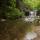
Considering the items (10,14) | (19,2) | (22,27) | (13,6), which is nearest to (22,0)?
(19,2)

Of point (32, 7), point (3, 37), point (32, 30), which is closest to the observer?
point (3, 37)

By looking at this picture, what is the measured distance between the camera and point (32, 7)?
64.1 inches

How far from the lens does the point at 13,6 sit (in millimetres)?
1630

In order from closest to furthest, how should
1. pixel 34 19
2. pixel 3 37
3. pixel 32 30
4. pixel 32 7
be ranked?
pixel 3 37 < pixel 32 30 < pixel 34 19 < pixel 32 7

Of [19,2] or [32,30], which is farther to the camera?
[19,2]

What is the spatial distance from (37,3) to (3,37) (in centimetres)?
84

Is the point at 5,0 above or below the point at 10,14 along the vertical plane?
above

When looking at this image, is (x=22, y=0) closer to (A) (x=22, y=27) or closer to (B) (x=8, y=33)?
(A) (x=22, y=27)

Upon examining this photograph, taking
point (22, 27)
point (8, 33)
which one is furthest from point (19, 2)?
point (8, 33)

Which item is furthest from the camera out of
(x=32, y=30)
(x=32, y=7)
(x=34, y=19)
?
(x=32, y=7)

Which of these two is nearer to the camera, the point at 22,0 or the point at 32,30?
the point at 32,30

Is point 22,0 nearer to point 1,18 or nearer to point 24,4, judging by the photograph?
point 24,4

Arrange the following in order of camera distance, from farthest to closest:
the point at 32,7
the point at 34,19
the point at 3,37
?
the point at 32,7, the point at 34,19, the point at 3,37

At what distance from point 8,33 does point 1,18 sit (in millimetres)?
483
